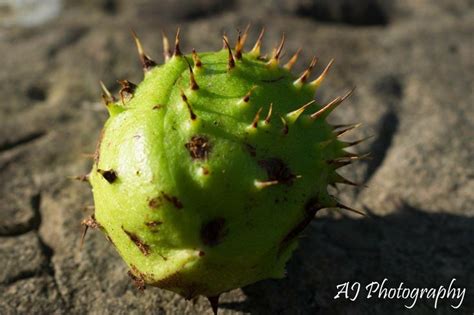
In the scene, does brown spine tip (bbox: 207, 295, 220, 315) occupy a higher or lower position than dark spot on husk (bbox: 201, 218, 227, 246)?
lower

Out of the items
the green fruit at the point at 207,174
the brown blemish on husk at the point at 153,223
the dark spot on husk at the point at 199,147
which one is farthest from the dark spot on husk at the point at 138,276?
the dark spot on husk at the point at 199,147

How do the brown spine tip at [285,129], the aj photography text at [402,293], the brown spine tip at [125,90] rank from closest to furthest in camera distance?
the brown spine tip at [285,129] → the brown spine tip at [125,90] → the aj photography text at [402,293]

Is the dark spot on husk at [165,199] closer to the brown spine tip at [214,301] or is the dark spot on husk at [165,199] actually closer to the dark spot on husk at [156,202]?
the dark spot on husk at [156,202]

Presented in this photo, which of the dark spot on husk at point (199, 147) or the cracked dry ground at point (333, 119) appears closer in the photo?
the dark spot on husk at point (199, 147)

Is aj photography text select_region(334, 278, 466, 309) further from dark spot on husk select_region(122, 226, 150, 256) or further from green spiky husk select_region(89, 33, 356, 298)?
dark spot on husk select_region(122, 226, 150, 256)

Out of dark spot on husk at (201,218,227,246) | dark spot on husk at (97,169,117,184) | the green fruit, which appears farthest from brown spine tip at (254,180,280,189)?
dark spot on husk at (97,169,117,184)

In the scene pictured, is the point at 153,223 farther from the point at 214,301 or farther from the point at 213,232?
the point at 214,301
